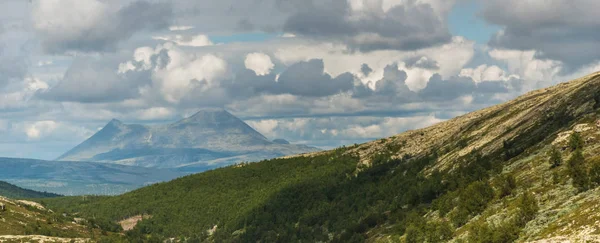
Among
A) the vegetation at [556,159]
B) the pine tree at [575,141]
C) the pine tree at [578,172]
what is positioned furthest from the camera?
the pine tree at [575,141]

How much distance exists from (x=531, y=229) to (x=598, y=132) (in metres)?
40.7

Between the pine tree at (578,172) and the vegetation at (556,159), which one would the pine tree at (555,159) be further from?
the pine tree at (578,172)

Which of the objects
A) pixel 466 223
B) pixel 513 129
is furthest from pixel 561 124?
pixel 466 223

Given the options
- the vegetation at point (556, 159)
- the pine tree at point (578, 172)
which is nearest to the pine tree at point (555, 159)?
the vegetation at point (556, 159)

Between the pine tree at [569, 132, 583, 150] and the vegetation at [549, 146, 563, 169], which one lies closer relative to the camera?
the vegetation at [549, 146, 563, 169]

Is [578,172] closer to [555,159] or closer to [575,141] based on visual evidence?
[555,159]

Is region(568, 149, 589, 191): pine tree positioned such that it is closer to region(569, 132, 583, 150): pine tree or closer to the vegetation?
the vegetation

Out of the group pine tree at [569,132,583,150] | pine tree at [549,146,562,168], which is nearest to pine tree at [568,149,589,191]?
pine tree at [549,146,562,168]

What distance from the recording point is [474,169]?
475 feet

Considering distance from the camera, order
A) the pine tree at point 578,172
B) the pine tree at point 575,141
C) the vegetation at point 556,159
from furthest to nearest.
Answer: the pine tree at point 575,141, the vegetation at point 556,159, the pine tree at point 578,172

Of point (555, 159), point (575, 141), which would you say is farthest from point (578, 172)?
point (575, 141)

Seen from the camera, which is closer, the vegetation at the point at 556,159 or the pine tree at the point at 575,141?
the vegetation at the point at 556,159

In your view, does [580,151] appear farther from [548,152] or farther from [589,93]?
[589,93]

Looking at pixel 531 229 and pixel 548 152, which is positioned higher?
pixel 548 152
